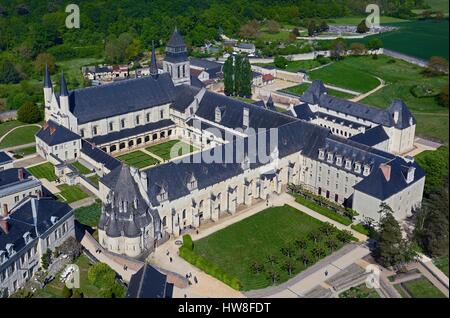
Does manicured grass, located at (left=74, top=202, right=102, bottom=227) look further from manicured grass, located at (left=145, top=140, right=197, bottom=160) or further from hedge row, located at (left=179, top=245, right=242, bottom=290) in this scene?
manicured grass, located at (left=145, top=140, right=197, bottom=160)

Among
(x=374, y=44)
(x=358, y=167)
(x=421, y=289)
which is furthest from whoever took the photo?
(x=374, y=44)

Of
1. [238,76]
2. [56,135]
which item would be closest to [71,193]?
[56,135]

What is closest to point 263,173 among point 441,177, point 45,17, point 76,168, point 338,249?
point 338,249

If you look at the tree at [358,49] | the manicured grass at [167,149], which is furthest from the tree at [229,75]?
the tree at [358,49]

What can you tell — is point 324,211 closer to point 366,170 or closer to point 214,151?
point 366,170

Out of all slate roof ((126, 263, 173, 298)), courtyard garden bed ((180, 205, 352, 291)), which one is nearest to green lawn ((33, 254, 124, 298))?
slate roof ((126, 263, 173, 298))

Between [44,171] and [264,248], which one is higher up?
[44,171]

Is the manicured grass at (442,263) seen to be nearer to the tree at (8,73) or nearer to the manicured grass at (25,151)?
the manicured grass at (25,151)
